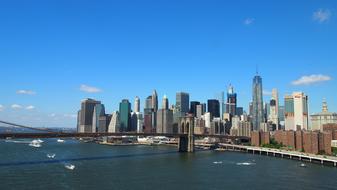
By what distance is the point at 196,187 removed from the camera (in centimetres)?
4466

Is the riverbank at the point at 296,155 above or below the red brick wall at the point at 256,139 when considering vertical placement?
below

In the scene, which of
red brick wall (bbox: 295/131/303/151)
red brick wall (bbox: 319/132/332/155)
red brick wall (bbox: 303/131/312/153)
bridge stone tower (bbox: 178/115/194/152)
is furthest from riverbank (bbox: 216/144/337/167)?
bridge stone tower (bbox: 178/115/194/152)

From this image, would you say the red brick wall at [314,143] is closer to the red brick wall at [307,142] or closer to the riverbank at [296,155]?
the red brick wall at [307,142]

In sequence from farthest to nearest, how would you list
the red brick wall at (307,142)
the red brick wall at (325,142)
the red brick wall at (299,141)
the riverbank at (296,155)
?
1. the red brick wall at (299,141)
2. the red brick wall at (307,142)
3. the red brick wall at (325,142)
4. the riverbank at (296,155)

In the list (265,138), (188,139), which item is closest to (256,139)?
(265,138)

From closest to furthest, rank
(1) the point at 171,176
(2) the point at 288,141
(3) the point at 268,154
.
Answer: (1) the point at 171,176 → (3) the point at 268,154 → (2) the point at 288,141

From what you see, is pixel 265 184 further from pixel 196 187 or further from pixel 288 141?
pixel 288 141

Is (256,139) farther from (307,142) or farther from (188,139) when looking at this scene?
(188,139)

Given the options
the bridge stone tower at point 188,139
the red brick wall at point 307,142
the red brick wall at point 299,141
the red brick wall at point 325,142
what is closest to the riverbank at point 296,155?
the red brick wall at point 307,142

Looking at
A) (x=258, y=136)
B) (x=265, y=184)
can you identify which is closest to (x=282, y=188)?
(x=265, y=184)

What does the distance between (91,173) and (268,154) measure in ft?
220

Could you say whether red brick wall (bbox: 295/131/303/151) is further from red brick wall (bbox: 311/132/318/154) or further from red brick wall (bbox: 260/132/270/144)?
red brick wall (bbox: 260/132/270/144)

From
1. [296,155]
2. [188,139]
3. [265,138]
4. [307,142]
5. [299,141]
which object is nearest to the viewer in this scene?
[296,155]

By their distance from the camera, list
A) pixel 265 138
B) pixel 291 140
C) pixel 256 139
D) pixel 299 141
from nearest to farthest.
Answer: pixel 299 141 < pixel 291 140 < pixel 265 138 < pixel 256 139
